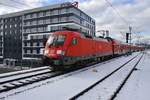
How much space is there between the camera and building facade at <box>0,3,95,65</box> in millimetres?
80875

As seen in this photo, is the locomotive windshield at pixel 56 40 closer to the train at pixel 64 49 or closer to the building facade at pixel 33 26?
the train at pixel 64 49

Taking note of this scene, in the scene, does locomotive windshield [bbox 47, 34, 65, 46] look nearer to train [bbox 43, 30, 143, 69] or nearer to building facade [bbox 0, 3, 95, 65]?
train [bbox 43, 30, 143, 69]

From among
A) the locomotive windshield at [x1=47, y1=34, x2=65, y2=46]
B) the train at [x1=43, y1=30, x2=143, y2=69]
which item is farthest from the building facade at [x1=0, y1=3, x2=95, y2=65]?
the locomotive windshield at [x1=47, y1=34, x2=65, y2=46]

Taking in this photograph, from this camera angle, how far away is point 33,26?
8775cm

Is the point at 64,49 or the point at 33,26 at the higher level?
the point at 33,26

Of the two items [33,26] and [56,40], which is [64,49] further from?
[33,26]

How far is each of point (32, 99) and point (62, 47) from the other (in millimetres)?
8441

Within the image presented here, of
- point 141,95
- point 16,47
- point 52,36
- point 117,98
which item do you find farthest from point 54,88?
point 16,47

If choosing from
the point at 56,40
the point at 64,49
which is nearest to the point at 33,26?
the point at 56,40

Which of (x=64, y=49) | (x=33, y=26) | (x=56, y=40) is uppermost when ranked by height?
(x=33, y=26)

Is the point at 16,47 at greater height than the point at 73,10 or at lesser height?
lesser

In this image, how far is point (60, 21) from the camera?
81.4m

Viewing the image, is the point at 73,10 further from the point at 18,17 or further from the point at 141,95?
the point at 141,95

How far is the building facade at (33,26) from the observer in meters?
80.9
